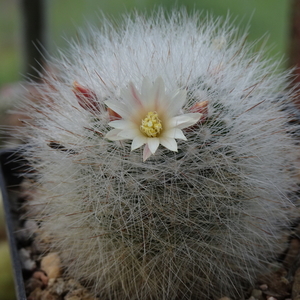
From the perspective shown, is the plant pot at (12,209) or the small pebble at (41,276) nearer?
the plant pot at (12,209)

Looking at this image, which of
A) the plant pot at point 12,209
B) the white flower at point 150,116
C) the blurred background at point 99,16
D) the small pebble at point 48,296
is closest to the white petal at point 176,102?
the white flower at point 150,116

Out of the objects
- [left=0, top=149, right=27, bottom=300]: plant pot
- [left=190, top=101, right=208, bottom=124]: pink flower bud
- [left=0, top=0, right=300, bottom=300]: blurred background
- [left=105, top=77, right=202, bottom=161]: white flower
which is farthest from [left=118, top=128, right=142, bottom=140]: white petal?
[left=0, top=0, right=300, bottom=300]: blurred background

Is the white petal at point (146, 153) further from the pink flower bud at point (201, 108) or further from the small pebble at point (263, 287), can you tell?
the small pebble at point (263, 287)

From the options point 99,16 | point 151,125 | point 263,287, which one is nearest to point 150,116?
point 151,125

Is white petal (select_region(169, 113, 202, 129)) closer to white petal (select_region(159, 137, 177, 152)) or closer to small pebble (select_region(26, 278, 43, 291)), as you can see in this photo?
white petal (select_region(159, 137, 177, 152))

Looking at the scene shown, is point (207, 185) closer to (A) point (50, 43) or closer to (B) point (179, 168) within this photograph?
(B) point (179, 168)

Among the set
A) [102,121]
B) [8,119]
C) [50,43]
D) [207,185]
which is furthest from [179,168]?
[50,43]

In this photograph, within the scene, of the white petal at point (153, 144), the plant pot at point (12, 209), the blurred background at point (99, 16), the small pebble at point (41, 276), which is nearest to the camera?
the white petal at point (153, 144)
